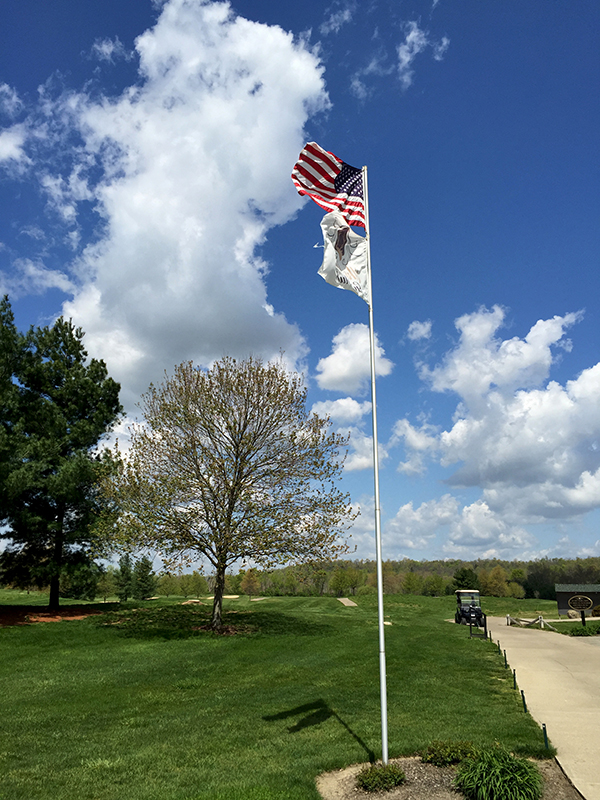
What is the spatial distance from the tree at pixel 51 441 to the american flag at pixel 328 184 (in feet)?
62.5

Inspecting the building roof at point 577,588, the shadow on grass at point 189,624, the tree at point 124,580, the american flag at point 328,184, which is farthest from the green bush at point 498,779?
the tree at point 124,580

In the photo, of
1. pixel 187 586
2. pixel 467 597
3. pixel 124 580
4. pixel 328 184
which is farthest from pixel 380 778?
pixel 187 586

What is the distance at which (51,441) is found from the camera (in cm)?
2645

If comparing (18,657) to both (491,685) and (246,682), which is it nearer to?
(246,682)

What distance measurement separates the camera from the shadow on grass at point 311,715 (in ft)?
32.2

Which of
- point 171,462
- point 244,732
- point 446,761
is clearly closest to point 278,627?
point 171,462

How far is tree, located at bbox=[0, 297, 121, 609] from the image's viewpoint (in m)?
25.3

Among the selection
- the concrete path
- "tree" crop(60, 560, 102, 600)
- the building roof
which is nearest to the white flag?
the concrete path

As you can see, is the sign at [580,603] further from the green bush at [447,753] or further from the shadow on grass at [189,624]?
the green bush at [447,753]

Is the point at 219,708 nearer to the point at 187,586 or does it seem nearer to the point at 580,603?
the point at 580,603

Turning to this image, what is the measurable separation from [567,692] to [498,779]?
27.7 ft

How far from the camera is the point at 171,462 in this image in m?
22.5

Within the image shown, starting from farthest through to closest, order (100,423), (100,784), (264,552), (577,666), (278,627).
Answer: (100,423)
(278,627)
(264,552)
(577,666)
(100,784)

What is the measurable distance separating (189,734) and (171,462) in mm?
13918
